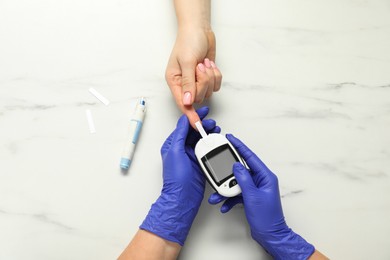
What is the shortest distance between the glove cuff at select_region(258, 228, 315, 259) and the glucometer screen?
15 centimetres

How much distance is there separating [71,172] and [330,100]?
0.58m

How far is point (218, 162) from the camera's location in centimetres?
75

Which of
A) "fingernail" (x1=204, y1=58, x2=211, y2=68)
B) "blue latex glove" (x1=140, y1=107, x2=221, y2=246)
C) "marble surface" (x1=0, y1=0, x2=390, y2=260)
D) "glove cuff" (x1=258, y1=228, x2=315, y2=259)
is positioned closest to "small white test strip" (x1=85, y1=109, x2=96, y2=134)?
"marble surface" (x1=0, y1=0, x2=390, y2=260)

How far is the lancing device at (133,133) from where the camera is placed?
2.61ft

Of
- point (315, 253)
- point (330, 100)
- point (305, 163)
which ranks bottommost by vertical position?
point (315, 253)

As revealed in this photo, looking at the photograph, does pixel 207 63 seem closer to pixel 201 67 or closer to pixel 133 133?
pixel 201 67

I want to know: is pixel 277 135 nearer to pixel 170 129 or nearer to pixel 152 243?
pixel 170 129

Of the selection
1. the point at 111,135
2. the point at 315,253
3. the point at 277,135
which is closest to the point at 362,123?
the point at 277,135

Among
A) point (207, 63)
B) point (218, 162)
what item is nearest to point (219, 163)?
point (218, 162)

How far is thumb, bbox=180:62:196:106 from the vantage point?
2.54ft

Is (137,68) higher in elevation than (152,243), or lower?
higher

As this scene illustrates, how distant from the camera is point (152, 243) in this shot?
0.75 meters

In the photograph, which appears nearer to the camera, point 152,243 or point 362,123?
point 152,243

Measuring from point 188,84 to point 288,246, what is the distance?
1.23ft
